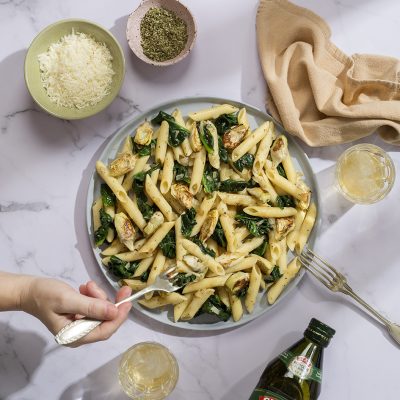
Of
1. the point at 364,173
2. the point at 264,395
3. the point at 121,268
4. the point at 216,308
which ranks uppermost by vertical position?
the point at 364,173


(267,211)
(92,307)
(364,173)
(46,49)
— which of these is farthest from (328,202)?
(46,49)

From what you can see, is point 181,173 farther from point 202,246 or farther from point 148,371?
point 148,371

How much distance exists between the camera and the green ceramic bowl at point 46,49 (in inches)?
71.7

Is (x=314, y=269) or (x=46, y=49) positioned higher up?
(x=46, y=49)

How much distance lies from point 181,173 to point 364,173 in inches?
22.0

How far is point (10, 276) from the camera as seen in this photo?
1743 millimetres

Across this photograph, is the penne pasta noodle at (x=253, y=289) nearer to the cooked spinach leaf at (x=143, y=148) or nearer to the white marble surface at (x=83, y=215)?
the white marble surface at (x=83, y=215)

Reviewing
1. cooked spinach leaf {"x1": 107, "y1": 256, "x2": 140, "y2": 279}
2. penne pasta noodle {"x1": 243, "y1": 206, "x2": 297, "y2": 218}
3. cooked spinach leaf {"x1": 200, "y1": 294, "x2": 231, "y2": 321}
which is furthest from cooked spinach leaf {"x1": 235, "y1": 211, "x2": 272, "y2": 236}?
cooked spinach leaf {"x1": 107, "y1": 256, "x2": 140, "y2": 279}

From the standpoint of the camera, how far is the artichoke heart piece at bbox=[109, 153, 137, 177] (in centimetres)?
183

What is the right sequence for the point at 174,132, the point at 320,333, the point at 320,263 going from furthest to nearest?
the point at 320,263 → the point at 174,132 → the point at 320,333

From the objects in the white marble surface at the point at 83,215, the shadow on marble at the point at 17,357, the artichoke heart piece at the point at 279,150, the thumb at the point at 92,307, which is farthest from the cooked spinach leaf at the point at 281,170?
the shadow on marble at the point at 17,357

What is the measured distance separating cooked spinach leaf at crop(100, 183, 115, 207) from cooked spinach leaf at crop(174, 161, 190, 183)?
196 millimetres

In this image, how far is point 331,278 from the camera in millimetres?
1949

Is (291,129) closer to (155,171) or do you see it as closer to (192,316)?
(155,171)
